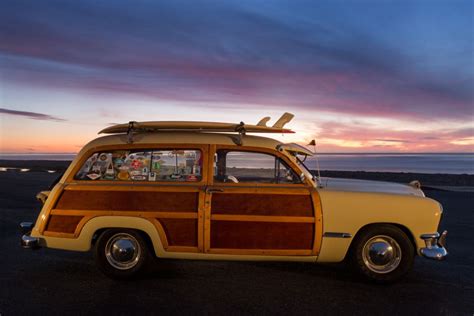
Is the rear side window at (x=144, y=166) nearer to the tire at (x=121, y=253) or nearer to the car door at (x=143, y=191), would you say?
the car door at (x=143, y=191)

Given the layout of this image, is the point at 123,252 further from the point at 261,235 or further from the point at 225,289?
the point at 261,235

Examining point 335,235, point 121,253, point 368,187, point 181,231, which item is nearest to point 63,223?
point 121,253

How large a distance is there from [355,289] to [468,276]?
168cm

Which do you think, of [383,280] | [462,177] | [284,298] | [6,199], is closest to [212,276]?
[284,298]

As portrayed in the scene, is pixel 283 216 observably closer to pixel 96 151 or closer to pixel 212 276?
pixel 212 276

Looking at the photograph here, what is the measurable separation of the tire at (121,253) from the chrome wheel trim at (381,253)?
2.69 meters

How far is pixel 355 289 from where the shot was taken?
5.12 metres

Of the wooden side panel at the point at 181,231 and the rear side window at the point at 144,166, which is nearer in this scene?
the wooden side panel at the point at 181,231

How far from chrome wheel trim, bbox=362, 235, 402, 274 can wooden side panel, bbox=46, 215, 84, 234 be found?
3.54 meters

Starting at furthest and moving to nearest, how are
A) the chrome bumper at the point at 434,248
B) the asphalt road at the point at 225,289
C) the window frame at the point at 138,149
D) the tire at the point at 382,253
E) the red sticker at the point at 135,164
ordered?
1. the red sticker at the point at 135,164
2. the window frame at the point at 138,149
3. the tire at the point at 382,253
4. the chrome bumper at the point at 434,248
5. the asphalt road at the point at 225,289

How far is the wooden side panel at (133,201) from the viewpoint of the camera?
5328 millimetres

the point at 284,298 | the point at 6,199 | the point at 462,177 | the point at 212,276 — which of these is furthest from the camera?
the point at 462,177

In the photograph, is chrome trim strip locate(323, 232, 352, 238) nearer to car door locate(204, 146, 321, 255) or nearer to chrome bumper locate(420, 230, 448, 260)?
car door locate(204, 146, 321, 255)

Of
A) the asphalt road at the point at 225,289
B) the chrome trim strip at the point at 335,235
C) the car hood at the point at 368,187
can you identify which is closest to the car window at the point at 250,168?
the car hood at the point at 368,187
